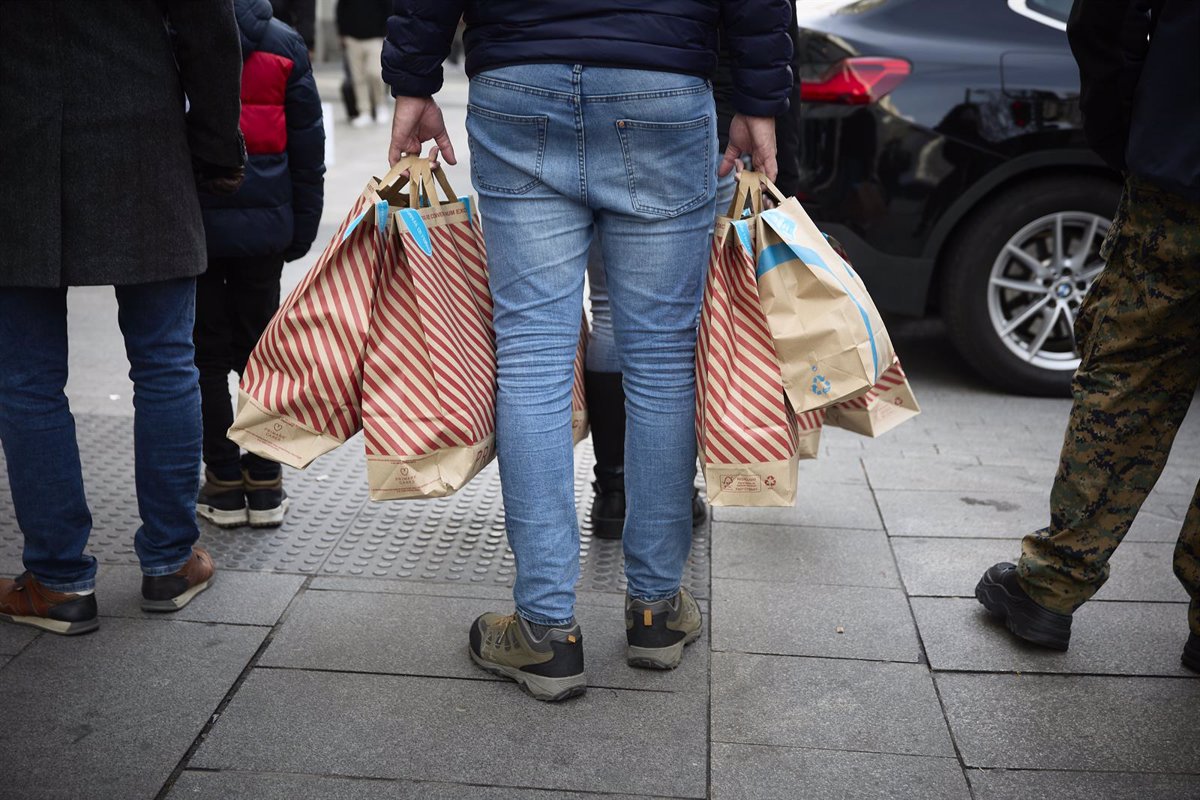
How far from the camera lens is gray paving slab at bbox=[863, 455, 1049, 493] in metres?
3.98

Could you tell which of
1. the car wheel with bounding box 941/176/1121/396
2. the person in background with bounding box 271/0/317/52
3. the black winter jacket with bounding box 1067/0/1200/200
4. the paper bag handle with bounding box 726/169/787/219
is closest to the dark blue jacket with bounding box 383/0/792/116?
the paper bag handle with bounding box 726/169/787/219

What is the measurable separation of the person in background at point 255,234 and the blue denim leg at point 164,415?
0.44 metres

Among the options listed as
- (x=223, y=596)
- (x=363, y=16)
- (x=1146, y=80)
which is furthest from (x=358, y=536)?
(x=363, y=16)

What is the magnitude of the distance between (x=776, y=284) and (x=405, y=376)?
0.77 m

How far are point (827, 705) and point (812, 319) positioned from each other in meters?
0.81

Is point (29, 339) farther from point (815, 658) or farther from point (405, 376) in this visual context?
point (815, 658)

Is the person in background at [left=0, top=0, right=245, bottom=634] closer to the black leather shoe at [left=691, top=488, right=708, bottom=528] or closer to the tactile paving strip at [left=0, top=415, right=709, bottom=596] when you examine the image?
the tactile paving strip at [left=0, top=415, right=709, bottom=596]

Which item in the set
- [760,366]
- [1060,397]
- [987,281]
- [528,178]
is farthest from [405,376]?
[1060,397]

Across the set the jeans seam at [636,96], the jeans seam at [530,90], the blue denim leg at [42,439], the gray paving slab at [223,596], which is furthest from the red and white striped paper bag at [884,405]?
the blue denim leg at [42,439]

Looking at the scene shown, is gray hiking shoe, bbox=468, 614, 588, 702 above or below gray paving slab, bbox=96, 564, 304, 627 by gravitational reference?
above

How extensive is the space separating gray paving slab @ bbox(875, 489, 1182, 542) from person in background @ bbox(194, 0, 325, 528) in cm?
180

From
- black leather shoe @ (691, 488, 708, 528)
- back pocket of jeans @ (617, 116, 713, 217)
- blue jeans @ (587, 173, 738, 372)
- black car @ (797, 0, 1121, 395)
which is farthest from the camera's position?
black car @ (797, 0, 1121, 395)

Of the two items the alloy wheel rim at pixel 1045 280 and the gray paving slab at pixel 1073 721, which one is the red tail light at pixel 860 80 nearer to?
the alloy wheel rim at pixel 1045 280

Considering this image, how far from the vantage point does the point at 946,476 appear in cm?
409
